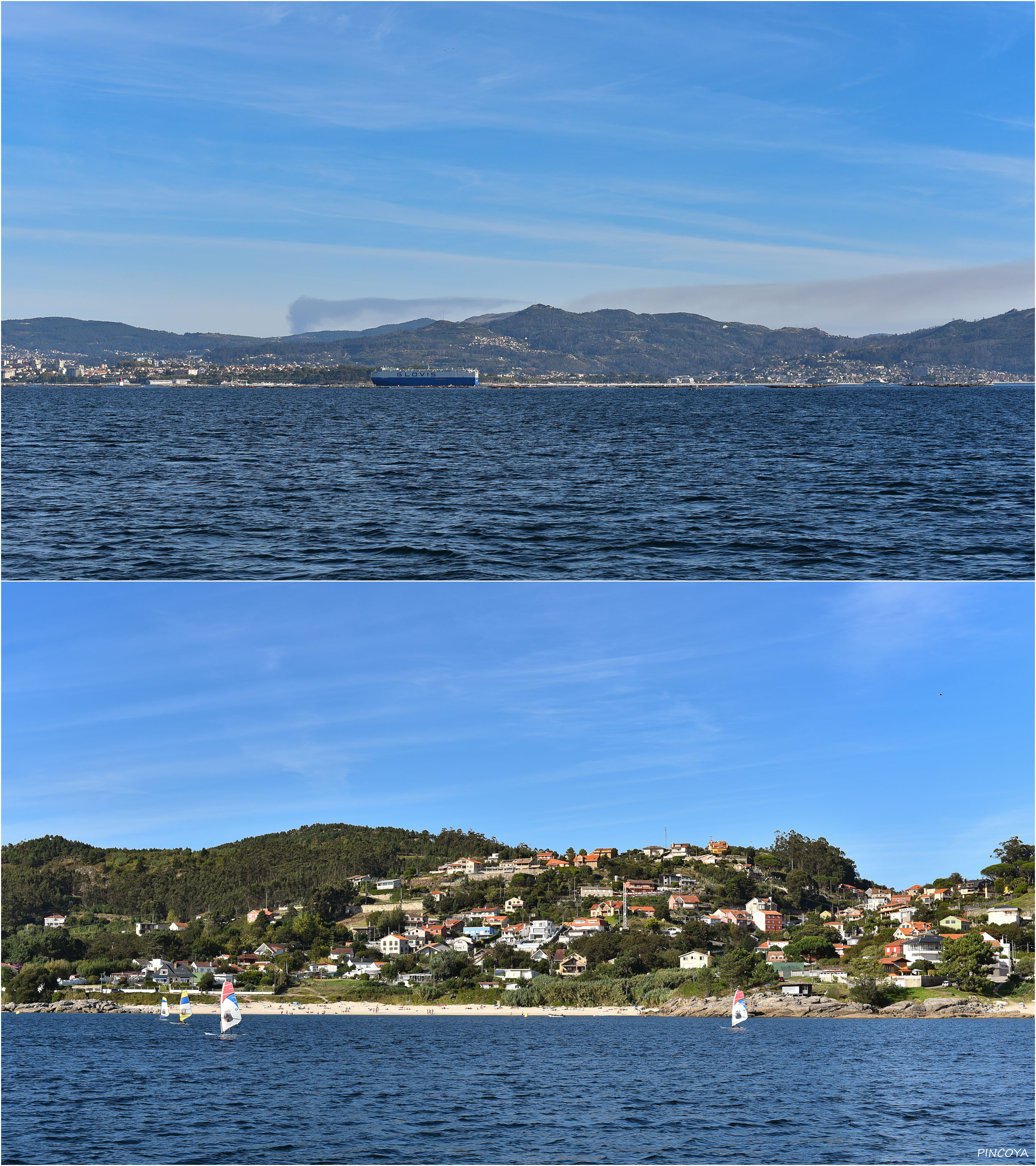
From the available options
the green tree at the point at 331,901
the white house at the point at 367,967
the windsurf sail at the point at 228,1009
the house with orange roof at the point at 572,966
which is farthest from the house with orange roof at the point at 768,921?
the windsurf sail at the point at 228,1009

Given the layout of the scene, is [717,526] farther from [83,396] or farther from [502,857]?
[83,396]

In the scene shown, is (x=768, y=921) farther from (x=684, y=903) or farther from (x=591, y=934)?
(x=591, y=934)

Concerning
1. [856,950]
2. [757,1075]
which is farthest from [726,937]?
[757,1075]

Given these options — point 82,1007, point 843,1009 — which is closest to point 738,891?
point 843,1009

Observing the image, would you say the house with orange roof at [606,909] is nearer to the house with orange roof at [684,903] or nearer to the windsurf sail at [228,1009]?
the house with orange roof at [684,903]

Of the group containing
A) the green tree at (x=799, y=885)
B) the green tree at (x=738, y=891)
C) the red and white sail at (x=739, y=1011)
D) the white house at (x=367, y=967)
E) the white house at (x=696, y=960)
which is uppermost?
the red and white sail at (x=739, y=1011)
